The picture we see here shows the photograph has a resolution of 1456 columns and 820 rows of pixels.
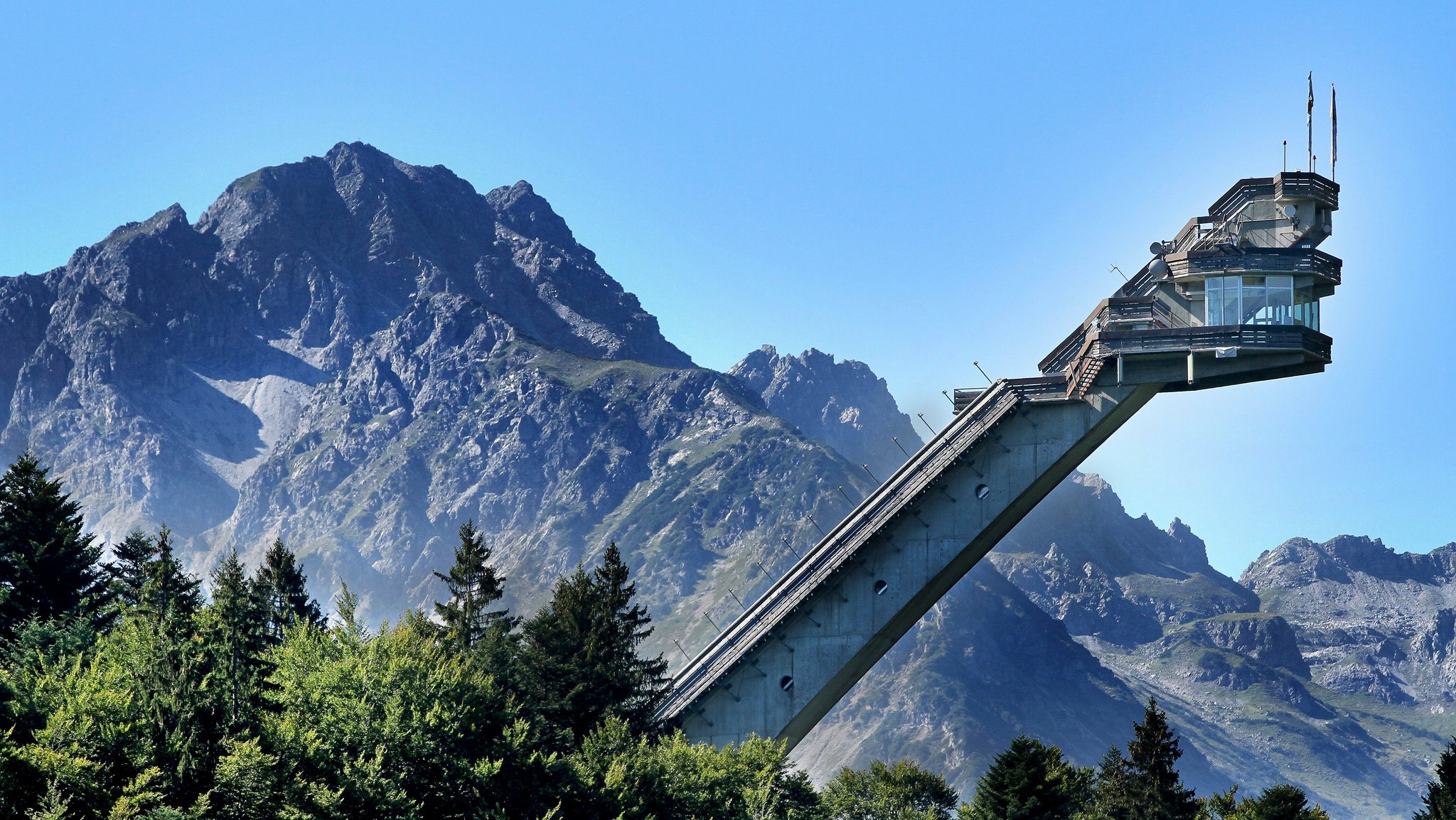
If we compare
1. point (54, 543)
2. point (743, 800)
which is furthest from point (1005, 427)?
point (54, 543)

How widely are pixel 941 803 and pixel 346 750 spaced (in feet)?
183

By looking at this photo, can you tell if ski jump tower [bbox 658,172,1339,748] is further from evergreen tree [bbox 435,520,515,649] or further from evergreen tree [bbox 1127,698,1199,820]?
evergreen tree [bbox 1127,698,1199,820]

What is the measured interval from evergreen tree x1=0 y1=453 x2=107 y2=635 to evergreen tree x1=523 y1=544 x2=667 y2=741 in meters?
19.6

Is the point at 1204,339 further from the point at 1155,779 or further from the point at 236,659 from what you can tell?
the point at 236,659

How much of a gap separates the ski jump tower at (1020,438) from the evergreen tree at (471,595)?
48.3 ft

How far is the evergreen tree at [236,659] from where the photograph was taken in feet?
173

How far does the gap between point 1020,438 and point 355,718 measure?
109ft

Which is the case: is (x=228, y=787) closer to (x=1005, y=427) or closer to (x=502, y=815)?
(x=502, y=815)

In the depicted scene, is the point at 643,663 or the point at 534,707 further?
the point at 643,663

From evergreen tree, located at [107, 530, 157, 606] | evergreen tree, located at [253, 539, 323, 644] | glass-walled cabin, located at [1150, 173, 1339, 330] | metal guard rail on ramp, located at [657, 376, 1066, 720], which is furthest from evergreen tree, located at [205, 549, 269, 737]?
glass-walled cabin, located at [1150, 173, 1339, 330]

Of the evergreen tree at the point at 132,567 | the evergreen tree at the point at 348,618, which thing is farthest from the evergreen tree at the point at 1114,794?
the evergreen tree at the point at 132,567

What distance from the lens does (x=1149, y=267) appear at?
7619 centimetres

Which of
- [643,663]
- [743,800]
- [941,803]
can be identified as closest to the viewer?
[743,800]

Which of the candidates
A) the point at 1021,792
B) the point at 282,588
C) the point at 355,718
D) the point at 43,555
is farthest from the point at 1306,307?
the point at 43,555
